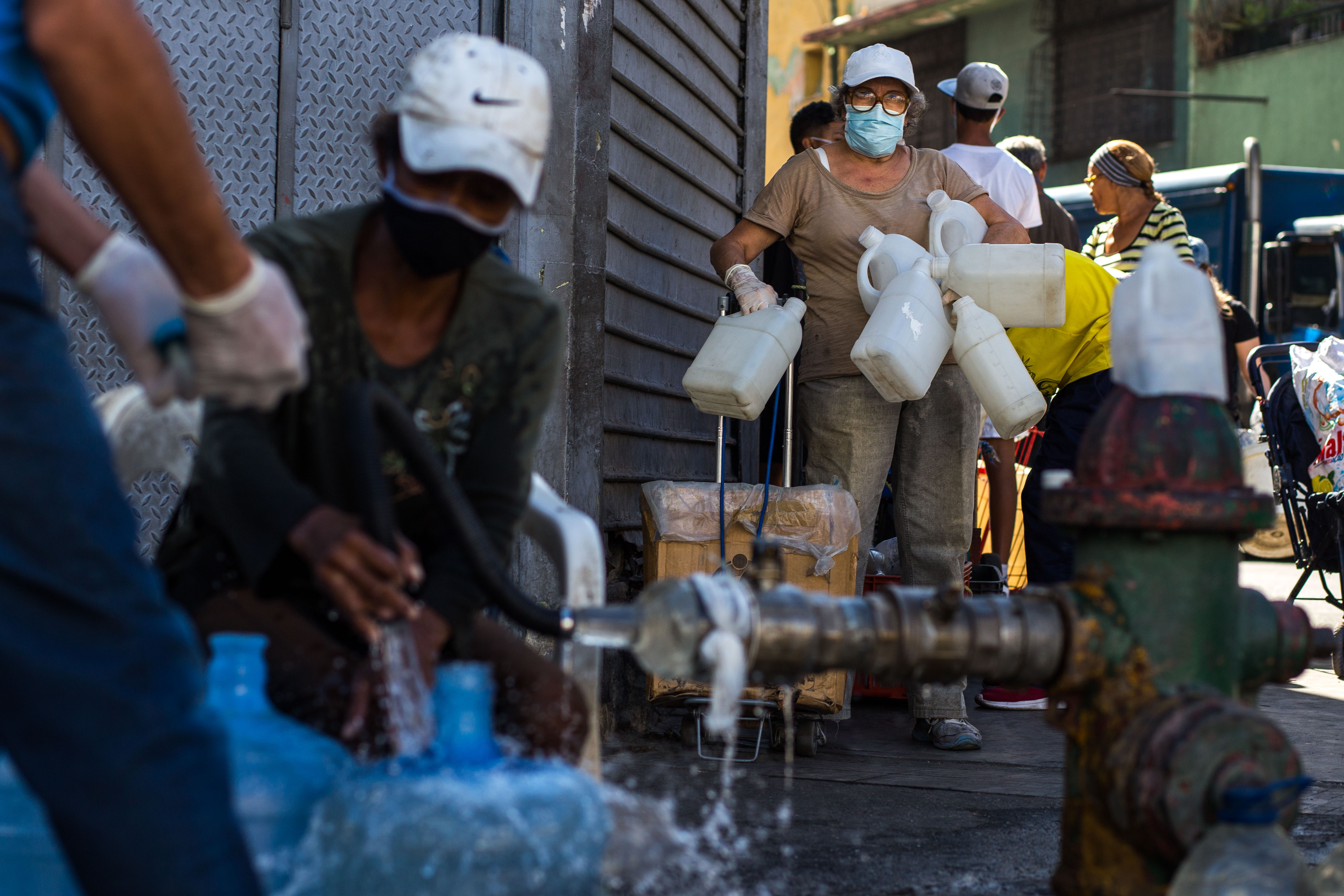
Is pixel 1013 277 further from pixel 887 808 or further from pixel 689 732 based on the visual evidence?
pixel 689 732

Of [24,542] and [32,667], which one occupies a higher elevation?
[24,542]

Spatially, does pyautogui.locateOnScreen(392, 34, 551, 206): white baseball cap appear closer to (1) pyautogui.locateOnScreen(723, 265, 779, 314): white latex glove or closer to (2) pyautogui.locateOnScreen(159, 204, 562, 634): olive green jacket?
(2) pyautogui.locateOnScreen(159, 204, 562, 634): olive green jacket

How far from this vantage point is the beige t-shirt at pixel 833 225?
428cm

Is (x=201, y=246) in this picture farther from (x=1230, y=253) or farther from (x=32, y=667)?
(x=1230, y=253)

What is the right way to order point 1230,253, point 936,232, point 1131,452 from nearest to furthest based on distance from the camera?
1. point 1131,452
2. point 936,232
3. point 1230,253

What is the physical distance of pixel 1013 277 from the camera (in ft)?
12.6

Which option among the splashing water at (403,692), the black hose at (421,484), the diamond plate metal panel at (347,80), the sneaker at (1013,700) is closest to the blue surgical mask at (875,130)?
the diamond plate metal panel at (347,80)

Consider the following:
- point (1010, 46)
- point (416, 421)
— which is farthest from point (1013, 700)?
point (1010, 46)

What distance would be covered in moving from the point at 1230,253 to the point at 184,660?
1050cm

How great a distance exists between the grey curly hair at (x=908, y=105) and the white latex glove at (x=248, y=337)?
3.26 m

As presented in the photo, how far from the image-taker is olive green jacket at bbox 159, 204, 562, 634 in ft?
6.23

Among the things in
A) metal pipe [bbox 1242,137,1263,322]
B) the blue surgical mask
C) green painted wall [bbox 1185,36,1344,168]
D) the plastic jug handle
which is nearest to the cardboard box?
the plastic jug handle

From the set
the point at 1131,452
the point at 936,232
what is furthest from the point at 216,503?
the point at 936,232

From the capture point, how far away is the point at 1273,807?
171 cm
